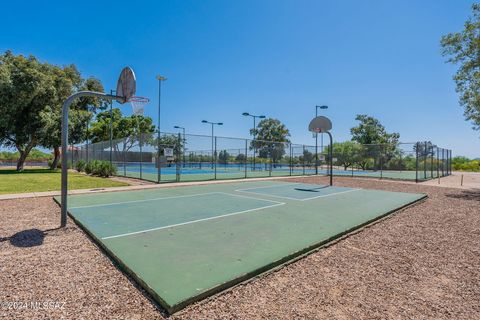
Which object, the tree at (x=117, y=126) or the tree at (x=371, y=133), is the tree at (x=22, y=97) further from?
the tree at (x=371, y=133)

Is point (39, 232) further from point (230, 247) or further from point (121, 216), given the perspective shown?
point (230, 247)

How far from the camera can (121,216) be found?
20.0 feet

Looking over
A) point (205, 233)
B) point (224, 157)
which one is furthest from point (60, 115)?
point (205, 233)

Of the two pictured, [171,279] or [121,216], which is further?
[121,216]

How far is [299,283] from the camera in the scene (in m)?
3.08

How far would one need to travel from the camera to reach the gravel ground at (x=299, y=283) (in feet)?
8.18

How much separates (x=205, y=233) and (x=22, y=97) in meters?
23.3

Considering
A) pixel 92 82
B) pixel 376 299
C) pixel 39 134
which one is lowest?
pixel 376 299

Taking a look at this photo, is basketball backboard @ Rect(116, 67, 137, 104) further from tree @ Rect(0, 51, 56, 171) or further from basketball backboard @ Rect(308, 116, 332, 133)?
tree @ Rect(0, 51, 56, 171)

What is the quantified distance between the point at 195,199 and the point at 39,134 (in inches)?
806

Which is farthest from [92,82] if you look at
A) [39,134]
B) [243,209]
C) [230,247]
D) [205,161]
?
[230,247]

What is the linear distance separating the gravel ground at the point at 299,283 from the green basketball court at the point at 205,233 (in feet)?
0.59

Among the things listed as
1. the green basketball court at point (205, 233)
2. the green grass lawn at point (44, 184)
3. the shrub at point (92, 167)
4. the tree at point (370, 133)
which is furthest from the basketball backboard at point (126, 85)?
the tree at point (370, 133)

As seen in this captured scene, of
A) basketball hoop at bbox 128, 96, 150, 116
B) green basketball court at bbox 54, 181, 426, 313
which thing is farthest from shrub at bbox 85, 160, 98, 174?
green basketball court at bbox 54, 181, 426, 313
